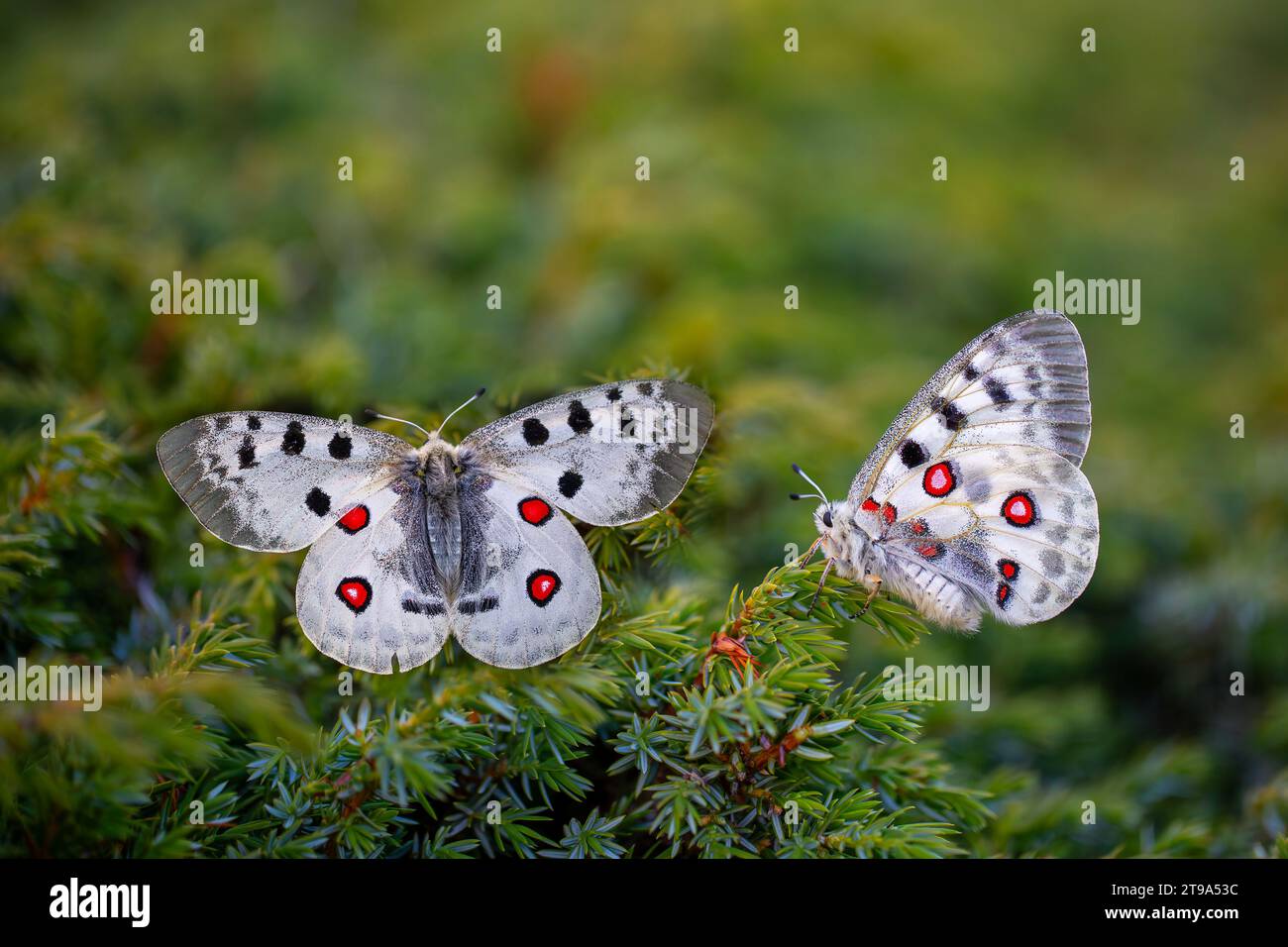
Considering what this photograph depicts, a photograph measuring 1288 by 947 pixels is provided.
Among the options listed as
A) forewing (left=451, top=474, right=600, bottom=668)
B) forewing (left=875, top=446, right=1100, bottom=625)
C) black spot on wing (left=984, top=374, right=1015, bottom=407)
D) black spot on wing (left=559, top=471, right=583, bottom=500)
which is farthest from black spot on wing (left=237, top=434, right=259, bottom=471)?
black spot on wing (left=984, top=374, right=1015, bottom=407)

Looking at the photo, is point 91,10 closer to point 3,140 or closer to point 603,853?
point 3,140

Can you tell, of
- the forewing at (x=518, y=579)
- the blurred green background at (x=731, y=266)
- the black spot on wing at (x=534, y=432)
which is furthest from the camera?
the blurred green background at (x=731, y=266)

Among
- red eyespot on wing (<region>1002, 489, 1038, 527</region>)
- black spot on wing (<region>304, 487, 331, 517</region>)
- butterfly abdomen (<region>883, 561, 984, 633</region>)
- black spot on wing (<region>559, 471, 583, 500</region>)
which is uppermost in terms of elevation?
black spot on wing (<region>559, 471, 583, 500</region>)

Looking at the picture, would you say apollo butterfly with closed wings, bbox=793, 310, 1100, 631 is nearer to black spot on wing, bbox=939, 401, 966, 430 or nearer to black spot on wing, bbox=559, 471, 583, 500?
black spot on wing, bbox=939, 401, 966, 430

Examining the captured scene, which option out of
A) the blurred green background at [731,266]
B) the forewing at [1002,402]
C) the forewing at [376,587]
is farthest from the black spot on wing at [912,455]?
the forewing at [376,587]

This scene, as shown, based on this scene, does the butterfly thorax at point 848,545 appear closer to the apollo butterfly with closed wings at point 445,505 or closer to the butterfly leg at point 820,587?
the butterfly leg at point 820,587

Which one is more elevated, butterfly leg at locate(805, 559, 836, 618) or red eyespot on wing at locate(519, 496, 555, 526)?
red eyespot on wing at locate(519, 496, 555, 526)

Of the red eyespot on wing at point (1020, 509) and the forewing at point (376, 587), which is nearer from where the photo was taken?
the forewing at point (376, 587)
